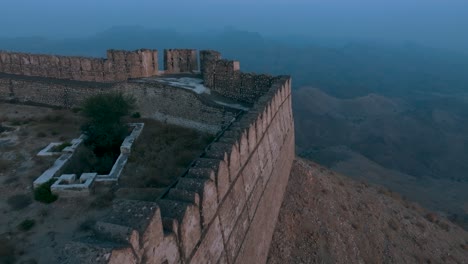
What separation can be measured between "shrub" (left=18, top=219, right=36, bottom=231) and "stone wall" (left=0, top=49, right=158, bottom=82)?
26.6 feet

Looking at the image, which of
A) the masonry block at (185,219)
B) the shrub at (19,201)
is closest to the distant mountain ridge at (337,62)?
the shrub at (19,201)

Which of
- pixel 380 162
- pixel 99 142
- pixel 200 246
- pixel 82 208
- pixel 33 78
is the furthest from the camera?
pixel 380 162

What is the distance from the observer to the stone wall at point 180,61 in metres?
14.7

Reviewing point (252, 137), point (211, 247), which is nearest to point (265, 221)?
point (252, 137)

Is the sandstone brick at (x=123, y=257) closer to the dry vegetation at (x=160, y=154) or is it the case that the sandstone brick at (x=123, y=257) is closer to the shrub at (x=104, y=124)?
the dry vegetation at (x=160, y=154)

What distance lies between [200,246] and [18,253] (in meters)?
3.85

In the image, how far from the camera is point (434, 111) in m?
62.0

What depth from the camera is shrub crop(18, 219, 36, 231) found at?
6.86 metres

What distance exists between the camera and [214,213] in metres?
4.50

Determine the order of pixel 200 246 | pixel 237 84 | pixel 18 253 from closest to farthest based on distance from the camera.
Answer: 1. pixel 200 246
2. pixel 18 253
3. pixel 237 84

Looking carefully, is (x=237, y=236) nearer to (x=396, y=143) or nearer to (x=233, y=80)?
(x=233, y=80)

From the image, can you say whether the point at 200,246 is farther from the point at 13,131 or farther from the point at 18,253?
the point at 13,131

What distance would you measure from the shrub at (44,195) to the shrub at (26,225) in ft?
2.84

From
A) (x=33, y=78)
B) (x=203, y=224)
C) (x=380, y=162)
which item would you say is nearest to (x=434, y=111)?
(x=380, y=162)
